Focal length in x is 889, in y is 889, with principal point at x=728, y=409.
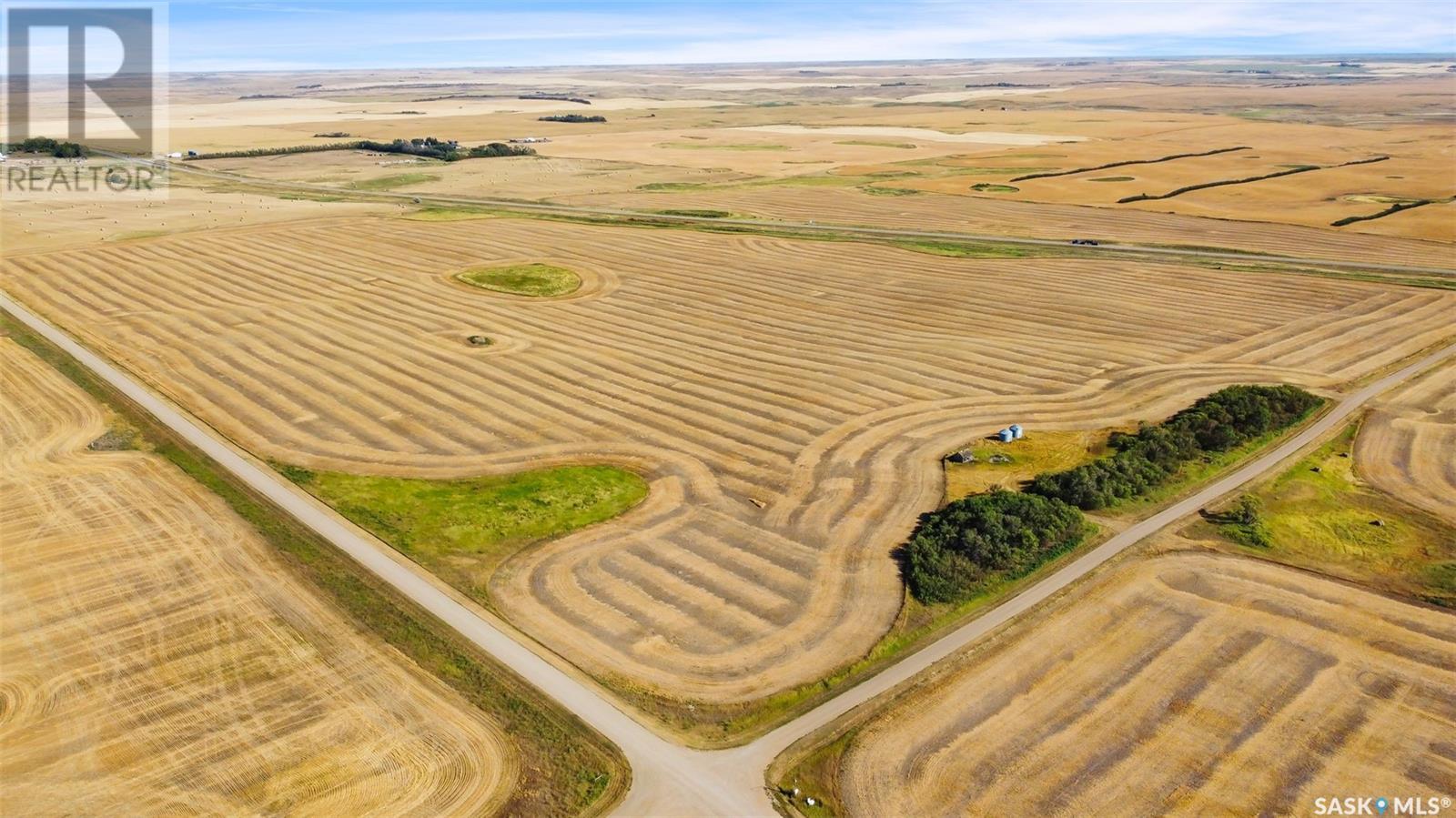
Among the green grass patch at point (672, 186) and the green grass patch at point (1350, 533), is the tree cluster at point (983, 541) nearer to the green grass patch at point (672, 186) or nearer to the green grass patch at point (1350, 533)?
the green grass patch at point (1350, 533)

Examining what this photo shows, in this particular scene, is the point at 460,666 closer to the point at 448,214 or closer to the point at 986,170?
the point at 448,214

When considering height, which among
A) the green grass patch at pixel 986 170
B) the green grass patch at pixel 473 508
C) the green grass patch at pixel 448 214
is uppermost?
the green grass patch at pixel 986 170

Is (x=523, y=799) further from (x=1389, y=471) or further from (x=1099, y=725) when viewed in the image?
(x=1389, y=471)

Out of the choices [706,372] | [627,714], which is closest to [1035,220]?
[706,372]

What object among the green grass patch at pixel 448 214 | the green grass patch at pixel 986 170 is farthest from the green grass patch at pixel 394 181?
the green grass patch at pixel 986 170

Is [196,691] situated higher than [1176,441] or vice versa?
[1176,441]

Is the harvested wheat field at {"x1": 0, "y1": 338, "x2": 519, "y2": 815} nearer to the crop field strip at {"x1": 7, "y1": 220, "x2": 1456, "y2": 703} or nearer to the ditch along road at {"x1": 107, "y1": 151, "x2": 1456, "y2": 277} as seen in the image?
the crop field strip at {"x1": 7, "y1": 220, "x2": 1456, "y2": 703}

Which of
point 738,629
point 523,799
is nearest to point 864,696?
point 738,629

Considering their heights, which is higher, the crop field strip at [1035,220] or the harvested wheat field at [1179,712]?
the crop field strip at [1035,220]
